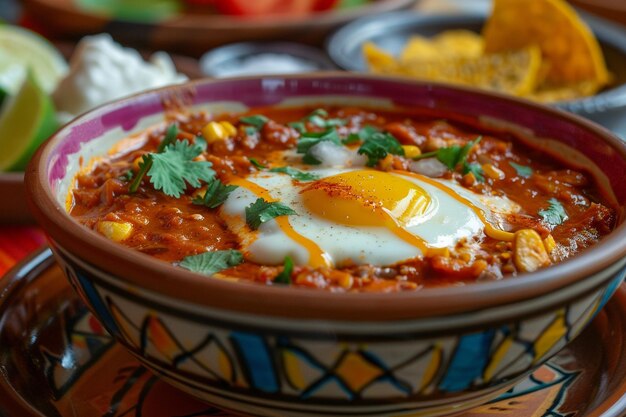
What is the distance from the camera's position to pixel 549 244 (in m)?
1.44

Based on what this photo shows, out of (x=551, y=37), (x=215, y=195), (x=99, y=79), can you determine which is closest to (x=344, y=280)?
(x=215, y=195)

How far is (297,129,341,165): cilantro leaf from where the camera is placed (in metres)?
1.82

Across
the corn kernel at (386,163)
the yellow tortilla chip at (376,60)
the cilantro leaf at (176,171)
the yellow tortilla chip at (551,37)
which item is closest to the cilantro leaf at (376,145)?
the corn kernel at (386,163)

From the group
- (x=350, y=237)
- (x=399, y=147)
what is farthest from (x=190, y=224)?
(x=399, y=147)

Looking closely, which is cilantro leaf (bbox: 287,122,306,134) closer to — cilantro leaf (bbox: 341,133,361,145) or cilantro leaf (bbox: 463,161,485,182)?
cilantro leaf (bbox: 341,133,361,145)

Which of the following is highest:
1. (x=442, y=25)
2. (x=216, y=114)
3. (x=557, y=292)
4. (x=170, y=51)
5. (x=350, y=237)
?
(x=557, y=292)

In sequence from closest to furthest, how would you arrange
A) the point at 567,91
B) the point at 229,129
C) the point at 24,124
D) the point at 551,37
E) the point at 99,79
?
1. the point at 229,129
2. the point at 24,124
3. the point at 99,79
4. the point at 567,91
5. the point at 551,37

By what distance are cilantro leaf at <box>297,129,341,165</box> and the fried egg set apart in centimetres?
12

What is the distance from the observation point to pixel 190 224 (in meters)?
1.54

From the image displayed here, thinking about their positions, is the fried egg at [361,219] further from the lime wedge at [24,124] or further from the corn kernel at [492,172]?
the lime wedge at [24,124]

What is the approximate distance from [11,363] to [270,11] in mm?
3926

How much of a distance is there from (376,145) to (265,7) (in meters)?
3.45

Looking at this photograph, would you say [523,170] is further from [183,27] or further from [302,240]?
[183,27]

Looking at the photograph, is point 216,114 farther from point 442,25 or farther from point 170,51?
point 442,25
